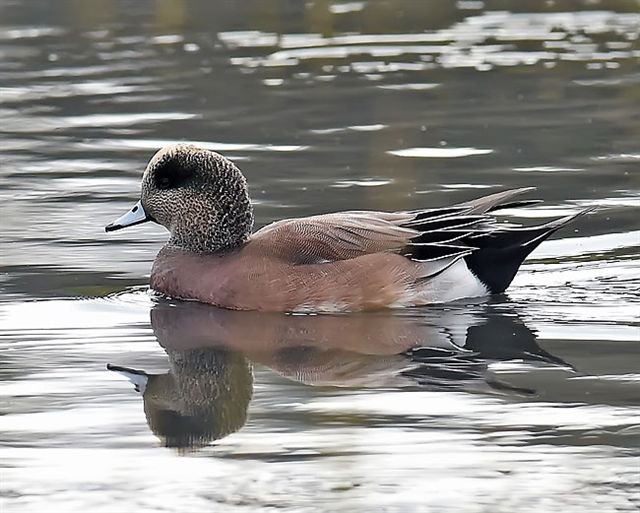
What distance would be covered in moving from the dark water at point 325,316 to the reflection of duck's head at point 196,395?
2cm

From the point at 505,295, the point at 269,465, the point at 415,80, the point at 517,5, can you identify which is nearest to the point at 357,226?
the point at 505,295

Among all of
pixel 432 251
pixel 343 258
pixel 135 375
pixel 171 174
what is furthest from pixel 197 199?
pixel 135 375

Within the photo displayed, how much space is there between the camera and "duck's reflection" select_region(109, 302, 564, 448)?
607 cm

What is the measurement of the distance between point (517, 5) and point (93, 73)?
5.20 metres

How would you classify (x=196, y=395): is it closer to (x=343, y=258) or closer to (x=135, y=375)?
(x=135, y=375)

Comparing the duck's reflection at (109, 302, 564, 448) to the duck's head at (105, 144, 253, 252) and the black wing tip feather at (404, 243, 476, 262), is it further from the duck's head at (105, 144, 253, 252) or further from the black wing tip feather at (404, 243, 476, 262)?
the duck's head at (105, 144, 253, 252)

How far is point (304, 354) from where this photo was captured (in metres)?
6.82

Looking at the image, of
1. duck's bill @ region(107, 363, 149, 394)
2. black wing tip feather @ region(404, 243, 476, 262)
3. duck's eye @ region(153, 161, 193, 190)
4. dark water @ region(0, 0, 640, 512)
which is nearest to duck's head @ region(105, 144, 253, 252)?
duck's eye @ region(153, 161, 193, 190)

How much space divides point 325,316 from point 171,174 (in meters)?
1.13

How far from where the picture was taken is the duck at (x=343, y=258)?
24.9ft

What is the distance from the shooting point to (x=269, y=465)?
527cm

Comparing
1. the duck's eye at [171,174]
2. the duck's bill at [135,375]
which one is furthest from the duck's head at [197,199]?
the duck's bill at [135,375]

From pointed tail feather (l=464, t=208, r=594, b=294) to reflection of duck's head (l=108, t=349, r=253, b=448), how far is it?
1.45 meters

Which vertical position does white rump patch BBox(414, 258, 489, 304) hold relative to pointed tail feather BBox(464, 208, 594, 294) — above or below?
below
